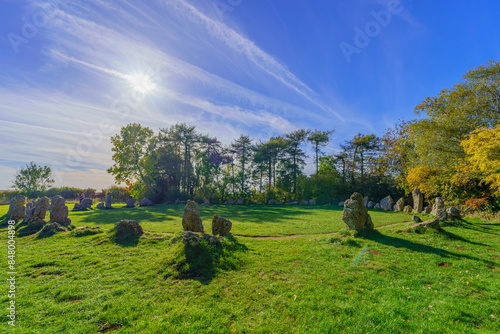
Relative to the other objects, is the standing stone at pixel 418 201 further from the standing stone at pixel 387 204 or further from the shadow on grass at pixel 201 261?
the shadow on grass at pixel 201 261

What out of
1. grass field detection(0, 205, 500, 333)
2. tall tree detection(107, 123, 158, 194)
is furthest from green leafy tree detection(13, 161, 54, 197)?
grass field detection(0, 205, 500, 333)

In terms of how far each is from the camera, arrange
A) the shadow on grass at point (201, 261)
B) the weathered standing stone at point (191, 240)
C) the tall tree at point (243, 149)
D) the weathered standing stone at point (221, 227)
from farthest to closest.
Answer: the tall tree at point (243, 149) < the weathered standing stone at point (221, 227) < the weathered standing stone at point (191, 240) < the shadow on grass at point (201, 261)

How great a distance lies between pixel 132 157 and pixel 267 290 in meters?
35.3

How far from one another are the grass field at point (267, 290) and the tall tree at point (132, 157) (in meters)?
27.0

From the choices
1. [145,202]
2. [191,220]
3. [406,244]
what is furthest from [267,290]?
[145,202]

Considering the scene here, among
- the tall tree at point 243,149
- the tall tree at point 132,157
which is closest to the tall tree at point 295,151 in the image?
the tall tree at point 243,149

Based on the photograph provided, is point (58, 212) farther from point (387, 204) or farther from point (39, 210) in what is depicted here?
point (387, 204)

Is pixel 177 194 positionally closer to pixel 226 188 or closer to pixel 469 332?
pixel 226 188

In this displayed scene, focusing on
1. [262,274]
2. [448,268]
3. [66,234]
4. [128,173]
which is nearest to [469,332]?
[448,268]

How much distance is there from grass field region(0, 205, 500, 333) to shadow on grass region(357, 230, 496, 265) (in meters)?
0.08

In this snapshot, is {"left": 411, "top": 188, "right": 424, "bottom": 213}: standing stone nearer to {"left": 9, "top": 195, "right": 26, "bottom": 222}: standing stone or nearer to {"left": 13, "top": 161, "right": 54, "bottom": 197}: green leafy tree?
{"left": 9, "top": 195, "right": 26, "bottom": 222}: standing stone

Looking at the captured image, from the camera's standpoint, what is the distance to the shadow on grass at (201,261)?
6129 mm

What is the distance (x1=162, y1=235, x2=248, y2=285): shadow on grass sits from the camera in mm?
6129

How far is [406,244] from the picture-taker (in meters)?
9.20
